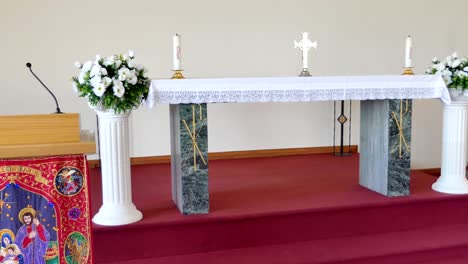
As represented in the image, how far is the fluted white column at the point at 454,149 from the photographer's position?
3.62 metres

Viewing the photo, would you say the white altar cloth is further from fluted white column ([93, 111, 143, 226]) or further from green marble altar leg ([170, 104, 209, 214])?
fluted white column ([93, 111, 143, 226])

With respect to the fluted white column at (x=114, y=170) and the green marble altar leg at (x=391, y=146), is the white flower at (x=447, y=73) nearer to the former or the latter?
the green marble altar leg at (x=391, y=146)

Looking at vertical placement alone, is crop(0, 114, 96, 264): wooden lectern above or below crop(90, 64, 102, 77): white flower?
below

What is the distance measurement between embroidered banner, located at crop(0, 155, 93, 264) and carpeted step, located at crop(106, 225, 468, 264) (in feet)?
2.87

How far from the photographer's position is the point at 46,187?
2119 millimetres

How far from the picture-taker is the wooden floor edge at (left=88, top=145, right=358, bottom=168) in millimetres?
5129

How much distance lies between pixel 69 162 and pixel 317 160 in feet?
11.2

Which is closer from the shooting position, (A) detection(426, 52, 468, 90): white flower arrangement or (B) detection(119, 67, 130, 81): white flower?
(B) detection(119, 67, 130, 81): white flower

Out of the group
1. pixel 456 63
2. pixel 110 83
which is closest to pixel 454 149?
pixel 456 63

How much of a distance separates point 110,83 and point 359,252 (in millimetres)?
1799

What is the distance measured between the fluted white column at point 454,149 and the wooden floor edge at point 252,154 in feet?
6.44

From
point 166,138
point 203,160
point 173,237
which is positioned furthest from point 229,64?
point 173,237

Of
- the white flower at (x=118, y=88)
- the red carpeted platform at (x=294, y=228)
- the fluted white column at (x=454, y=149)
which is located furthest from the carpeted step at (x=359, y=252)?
the white flower at (x=118, y=88)

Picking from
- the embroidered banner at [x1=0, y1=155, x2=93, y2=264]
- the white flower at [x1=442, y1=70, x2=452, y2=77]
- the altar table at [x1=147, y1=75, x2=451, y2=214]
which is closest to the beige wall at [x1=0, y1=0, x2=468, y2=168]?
the altar table at [x1=147, y1=75, x2=451, y2=214]
